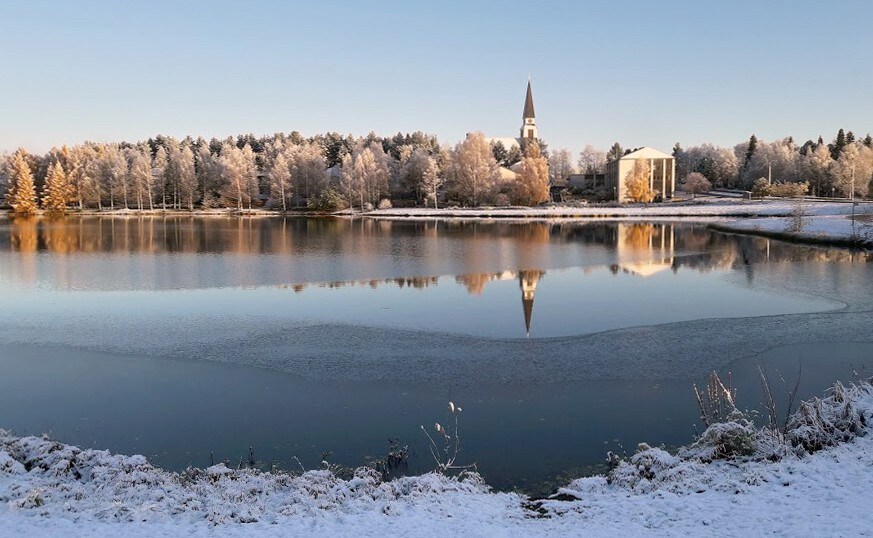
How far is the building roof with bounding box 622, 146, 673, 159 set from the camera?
283 ft

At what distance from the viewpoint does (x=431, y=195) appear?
82938 mm

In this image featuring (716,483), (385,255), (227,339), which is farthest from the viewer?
(385,255)

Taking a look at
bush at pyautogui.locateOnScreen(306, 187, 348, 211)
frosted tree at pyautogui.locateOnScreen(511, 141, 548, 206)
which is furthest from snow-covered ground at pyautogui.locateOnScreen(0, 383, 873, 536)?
bush at pyautogui.locateOnScreen(306, 187, 348, 211)

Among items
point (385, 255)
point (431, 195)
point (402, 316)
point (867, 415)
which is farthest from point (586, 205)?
point (867, 415)

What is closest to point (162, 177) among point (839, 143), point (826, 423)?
point (826, 423)

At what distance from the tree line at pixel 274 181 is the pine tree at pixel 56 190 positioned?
127 millimetres

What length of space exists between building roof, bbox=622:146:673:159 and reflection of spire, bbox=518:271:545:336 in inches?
2627

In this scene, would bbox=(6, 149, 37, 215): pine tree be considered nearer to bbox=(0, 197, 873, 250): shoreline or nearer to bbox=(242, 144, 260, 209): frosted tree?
bbox=(0, 197, 873, 250): shoreline

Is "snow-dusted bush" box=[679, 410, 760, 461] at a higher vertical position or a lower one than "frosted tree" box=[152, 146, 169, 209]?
lower

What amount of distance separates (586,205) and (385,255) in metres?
51.0

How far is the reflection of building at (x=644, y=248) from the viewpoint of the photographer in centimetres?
2675

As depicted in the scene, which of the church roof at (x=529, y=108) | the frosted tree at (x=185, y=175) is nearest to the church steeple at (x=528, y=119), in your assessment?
the church roof at (x=529, y=108)

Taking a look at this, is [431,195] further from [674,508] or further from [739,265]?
[674,508]

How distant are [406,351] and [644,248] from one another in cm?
2523
